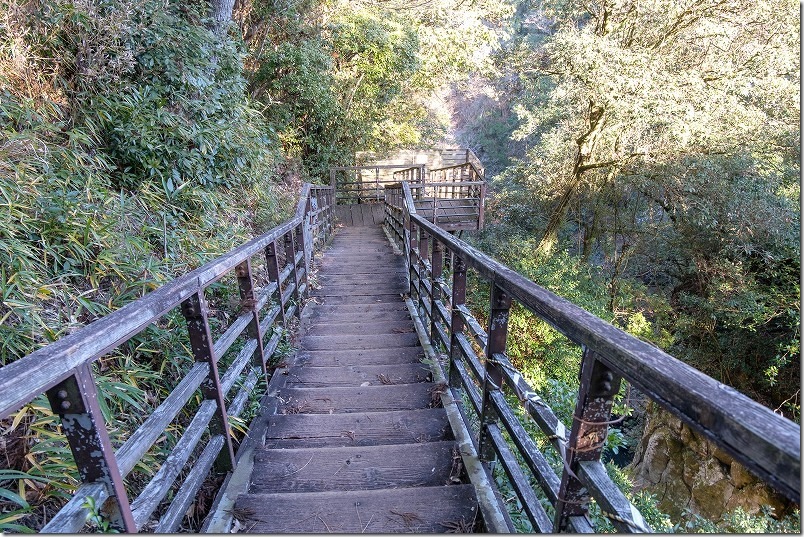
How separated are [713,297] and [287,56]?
1012 cm

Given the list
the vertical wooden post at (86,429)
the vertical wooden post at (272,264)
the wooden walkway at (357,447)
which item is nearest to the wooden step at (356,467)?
the wooden walkway at (357,447)

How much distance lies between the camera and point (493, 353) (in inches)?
71.1

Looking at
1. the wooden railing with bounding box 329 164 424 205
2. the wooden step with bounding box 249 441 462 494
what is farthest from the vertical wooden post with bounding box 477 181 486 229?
the wooden step with bounding box 249 441 462 494

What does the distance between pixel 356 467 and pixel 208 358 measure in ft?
2.94

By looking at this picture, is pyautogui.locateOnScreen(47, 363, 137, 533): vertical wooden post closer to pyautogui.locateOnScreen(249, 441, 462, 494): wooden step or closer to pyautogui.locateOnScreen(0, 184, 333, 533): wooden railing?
pyautogui.locateOnScreen(0, 184, 333, 533): wooden railing

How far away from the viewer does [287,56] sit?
29.8 ft

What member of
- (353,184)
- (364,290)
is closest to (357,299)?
(364,290)

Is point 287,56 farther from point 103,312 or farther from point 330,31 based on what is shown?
point 103,312

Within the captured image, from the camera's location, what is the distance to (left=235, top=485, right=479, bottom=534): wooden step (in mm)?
1663

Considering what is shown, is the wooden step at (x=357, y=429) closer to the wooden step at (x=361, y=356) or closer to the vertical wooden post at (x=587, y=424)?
the wooden step at (x=361, y=356)

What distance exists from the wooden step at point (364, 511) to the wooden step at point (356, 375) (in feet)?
3.65

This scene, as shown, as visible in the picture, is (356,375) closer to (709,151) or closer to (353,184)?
(709,151)

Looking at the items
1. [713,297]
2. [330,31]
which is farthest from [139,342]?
[330,31]

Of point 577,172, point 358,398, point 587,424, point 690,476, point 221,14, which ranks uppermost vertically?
point 221,14
